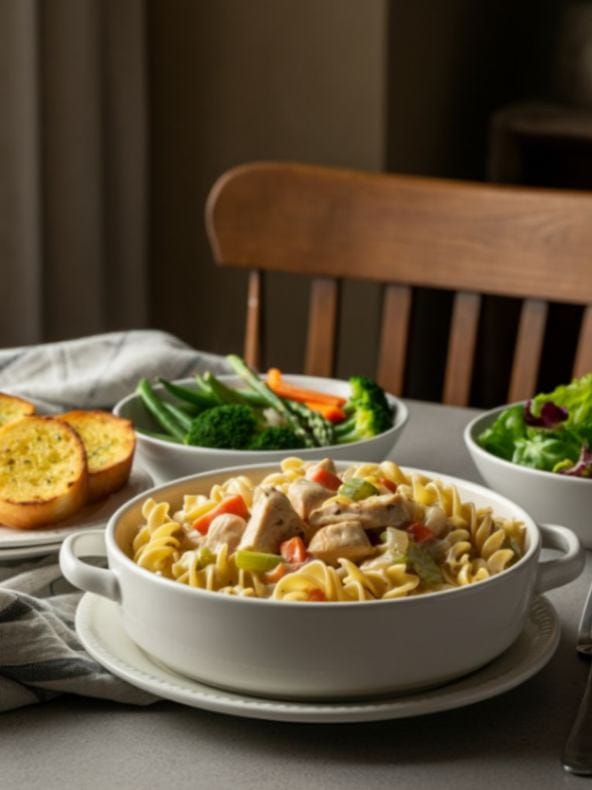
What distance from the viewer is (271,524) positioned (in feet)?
3.01

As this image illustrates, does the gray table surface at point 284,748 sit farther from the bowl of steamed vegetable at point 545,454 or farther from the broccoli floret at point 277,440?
the broccoli floret at point 277,440

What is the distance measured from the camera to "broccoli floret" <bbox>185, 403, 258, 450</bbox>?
1319mm

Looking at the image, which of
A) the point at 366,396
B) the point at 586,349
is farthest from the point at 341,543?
the point at 586,349

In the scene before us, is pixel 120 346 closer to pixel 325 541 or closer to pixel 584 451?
pixel 584 451

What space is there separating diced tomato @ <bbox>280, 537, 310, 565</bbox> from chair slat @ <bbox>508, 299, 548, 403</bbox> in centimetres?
97

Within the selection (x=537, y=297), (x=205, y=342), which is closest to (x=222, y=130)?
(x=205, y=342)

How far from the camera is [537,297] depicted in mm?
1825

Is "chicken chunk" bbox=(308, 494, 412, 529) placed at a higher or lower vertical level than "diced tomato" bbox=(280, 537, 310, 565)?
higher

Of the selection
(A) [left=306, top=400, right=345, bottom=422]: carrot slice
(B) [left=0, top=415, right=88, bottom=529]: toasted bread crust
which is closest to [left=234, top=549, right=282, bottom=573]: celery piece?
(B) [left=0, top=415, right=88, bottom=529]: toasted bread crust

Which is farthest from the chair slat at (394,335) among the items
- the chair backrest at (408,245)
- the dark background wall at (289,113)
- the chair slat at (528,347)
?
the dark background wall at (289,113)

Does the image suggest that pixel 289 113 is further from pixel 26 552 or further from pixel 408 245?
pixel 26 552

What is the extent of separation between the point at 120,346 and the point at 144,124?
155 centimetres

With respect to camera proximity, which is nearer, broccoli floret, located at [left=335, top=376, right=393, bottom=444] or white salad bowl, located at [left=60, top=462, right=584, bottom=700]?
white salad bowl, located at [left=60, top=462, right=584, bottom=700]

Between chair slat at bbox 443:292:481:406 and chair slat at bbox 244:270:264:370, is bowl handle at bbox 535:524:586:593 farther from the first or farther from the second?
chair slat at bbox 244:270:264:370
